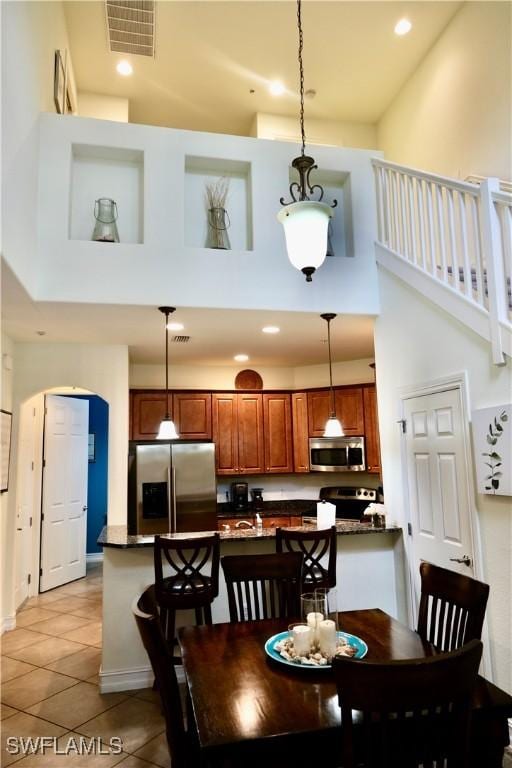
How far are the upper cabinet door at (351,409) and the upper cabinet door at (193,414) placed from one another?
1636 millimetres

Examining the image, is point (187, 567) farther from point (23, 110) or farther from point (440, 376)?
point (23, 110)

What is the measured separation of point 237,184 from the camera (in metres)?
4.29

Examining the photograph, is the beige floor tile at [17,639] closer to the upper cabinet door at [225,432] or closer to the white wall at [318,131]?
the upper cabinet door at [225,432]

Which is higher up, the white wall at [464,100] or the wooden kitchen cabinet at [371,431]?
the white wall at [464,100]

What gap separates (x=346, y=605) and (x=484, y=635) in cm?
119

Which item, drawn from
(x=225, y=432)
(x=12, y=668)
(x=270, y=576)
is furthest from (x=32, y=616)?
(x=270, y=576)

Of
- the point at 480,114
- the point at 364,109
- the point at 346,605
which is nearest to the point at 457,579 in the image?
the point at 346,605

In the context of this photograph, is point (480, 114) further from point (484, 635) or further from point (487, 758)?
point (487, 758)

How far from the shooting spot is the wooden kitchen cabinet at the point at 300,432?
6.16m

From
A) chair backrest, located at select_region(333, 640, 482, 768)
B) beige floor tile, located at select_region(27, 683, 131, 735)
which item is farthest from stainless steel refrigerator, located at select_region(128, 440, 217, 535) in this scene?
chair backrest, located at select_region(333, 640, 482, 768)

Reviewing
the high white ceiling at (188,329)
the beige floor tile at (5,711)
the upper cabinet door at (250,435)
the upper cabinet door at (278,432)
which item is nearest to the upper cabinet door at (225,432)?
the upper cabinet door at (250,435)

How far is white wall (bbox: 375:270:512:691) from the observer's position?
8.79ft

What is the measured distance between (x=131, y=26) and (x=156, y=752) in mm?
5576

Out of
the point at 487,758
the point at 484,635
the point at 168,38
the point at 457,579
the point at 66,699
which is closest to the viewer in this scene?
the point at 487,758
